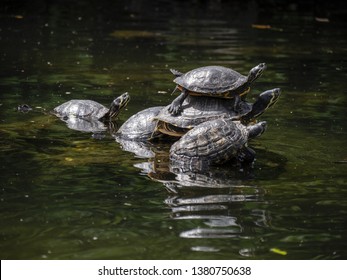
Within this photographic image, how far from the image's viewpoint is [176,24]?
17500 mm

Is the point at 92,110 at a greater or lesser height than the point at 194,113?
lesser

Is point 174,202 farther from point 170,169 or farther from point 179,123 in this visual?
point 179,123

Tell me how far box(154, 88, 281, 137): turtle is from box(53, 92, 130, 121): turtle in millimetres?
1022

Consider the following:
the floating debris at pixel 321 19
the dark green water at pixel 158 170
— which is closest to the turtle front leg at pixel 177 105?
the dark green water at pixel 158 170

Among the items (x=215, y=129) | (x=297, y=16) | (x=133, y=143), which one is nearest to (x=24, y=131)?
(x=133, y=143)

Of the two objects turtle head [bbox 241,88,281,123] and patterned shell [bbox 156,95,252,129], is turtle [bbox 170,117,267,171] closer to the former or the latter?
patterned shell [bbox 156,95,252,129]

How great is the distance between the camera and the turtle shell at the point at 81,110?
903 cm

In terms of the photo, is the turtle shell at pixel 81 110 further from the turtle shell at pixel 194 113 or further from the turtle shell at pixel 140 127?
the turtle shell at pixel 194 113

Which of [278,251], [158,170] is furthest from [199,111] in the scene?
[278,251]

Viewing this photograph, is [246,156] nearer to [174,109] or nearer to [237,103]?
Result: [237,103]

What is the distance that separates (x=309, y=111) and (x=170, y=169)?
291 centimetres

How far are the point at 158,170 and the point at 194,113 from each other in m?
1.23

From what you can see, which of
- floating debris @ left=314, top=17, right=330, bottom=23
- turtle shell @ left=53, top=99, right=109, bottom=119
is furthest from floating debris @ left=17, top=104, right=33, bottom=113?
floating debris @ left=314, top=17, right=330, bottom=23

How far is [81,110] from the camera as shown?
29.7ft
